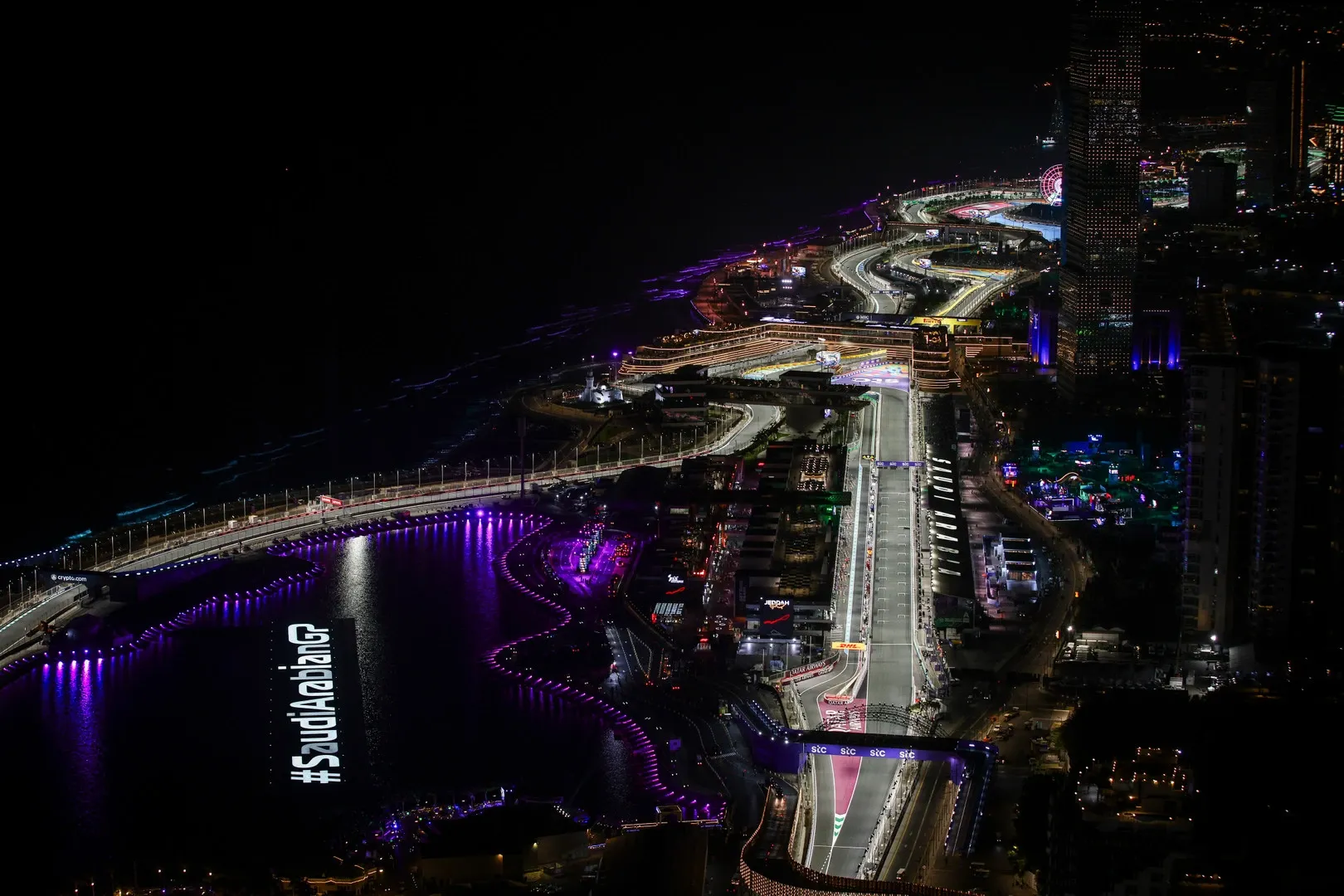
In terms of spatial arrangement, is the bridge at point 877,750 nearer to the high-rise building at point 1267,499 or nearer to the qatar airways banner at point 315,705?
the qatar airways banner at point 315,705

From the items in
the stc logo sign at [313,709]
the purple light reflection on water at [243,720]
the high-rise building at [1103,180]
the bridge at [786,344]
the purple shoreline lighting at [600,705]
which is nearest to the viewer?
the stc logo sign at [313,709]

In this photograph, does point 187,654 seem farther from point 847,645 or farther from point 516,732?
point 847,645

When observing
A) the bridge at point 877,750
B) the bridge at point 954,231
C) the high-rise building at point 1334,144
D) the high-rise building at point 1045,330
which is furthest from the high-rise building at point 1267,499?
the bridge at point 954,231

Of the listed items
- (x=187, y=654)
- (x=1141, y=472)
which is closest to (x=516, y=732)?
(x=187, y=654)

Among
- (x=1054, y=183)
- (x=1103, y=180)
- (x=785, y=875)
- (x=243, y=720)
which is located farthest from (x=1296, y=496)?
(x=1054, y=183)

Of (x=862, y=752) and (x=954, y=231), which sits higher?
(x=954, y=231)

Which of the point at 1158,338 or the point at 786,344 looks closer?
the point at 1158,338

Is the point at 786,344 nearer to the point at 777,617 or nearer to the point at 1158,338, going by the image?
the point at 1158,338
